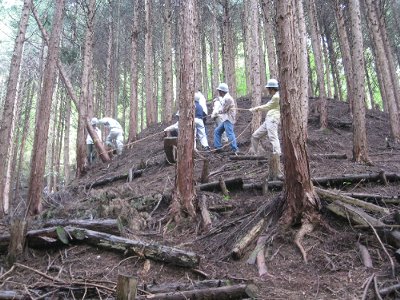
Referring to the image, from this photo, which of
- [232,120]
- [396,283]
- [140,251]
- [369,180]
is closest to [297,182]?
[396,283]

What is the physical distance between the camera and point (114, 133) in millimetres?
13875

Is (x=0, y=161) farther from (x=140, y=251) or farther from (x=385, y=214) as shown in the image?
(x=385, y=214)

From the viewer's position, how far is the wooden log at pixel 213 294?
343 cm

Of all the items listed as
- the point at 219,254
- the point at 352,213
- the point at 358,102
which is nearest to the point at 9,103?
the point at 219,254

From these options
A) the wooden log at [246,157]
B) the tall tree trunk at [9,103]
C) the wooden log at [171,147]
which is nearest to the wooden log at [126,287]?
the wooden log at [171,147]

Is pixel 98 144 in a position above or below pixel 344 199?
above

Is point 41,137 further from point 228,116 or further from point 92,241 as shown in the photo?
point 228,116

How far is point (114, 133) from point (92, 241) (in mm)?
9210

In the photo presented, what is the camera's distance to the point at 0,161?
930 centimetres

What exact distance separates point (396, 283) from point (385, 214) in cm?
125

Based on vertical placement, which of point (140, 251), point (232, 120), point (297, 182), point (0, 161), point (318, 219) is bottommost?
point (140, 251)

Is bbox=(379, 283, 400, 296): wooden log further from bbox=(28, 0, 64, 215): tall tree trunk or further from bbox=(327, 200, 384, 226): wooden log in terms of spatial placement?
bbox=(28, 0, 64, 215): tall tree trunk

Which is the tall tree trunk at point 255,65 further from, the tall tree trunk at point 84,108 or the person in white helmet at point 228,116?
the tall tree trunk at point 84,108

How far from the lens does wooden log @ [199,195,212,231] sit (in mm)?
5564
